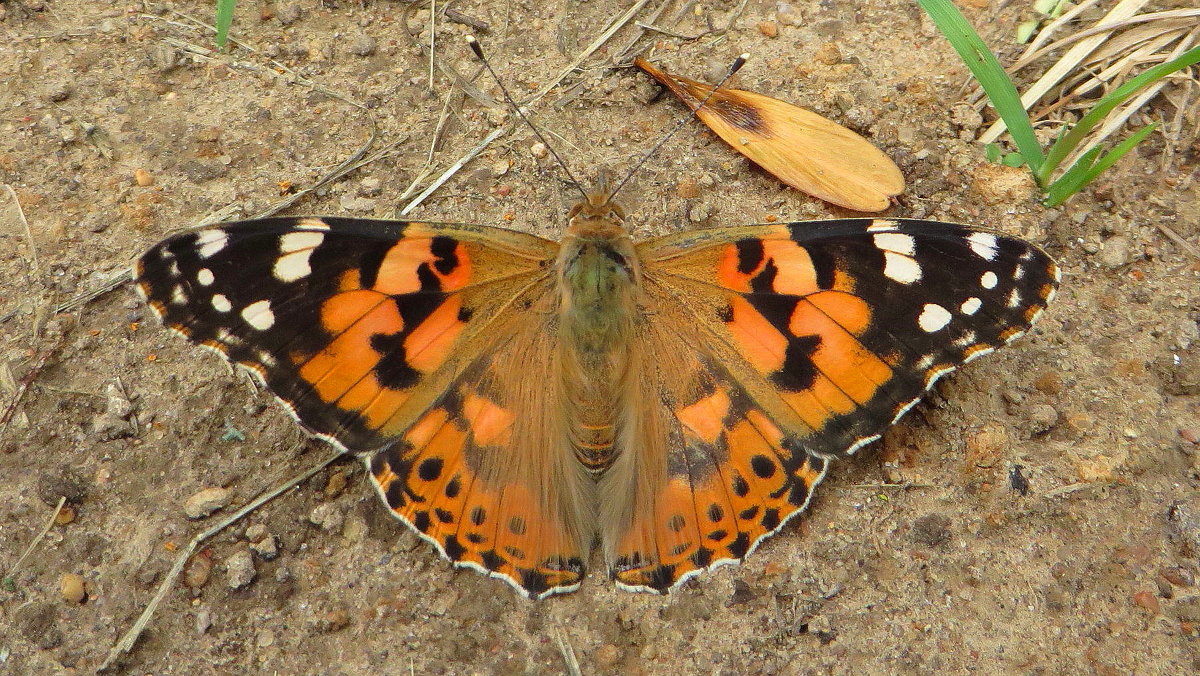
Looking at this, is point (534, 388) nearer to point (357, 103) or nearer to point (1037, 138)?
point (357, 103)

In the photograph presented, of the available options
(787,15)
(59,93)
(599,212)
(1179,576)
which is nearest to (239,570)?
(599,212)

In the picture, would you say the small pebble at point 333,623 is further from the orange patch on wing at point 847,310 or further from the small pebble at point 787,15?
the small pebble at point 787,15

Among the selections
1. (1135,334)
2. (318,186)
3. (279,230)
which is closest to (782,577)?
(1135,334)

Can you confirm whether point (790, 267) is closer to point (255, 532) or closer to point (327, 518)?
point (327, 518)

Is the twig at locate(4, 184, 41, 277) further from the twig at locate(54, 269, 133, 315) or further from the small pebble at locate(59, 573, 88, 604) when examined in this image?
the small pebble at locate(59, 573, 88, 604)

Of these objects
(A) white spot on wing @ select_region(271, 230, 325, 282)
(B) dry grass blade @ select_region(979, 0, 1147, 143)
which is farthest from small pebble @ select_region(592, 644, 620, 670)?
(B) dry grass blade @ select_region(979, 0, 1147, 143)
